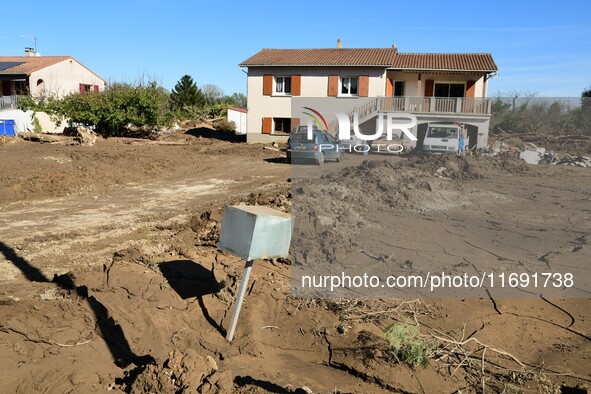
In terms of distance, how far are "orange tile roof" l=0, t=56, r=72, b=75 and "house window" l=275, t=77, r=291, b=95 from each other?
849 inches

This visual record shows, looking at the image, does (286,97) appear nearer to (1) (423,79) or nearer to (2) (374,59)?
(2) (374,59)

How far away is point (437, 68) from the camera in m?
35.2

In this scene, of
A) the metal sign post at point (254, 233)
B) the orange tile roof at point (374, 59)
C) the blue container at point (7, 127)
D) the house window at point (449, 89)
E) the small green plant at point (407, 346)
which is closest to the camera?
the metal sign post at point (254, 233)

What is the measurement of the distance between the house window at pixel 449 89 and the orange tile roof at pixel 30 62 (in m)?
32.7

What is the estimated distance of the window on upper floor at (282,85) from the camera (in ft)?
123

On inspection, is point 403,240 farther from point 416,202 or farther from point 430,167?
point 430,167

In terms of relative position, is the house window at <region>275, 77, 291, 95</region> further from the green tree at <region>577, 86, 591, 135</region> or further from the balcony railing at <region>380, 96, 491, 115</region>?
the green tree at <region>577, 86, 591, 135</region>

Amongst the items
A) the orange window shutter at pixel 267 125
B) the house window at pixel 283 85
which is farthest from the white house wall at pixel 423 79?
the orange window shutter at pixel 267 125

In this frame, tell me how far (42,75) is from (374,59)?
28802 mm

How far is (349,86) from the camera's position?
119 ft

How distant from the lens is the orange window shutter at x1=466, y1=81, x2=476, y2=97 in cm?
3612

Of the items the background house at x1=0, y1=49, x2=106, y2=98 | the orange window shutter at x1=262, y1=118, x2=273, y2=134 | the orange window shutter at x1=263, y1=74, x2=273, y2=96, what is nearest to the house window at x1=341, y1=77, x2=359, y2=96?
the orange window shutter at x1=263, y1=74, x2=273, y2=96

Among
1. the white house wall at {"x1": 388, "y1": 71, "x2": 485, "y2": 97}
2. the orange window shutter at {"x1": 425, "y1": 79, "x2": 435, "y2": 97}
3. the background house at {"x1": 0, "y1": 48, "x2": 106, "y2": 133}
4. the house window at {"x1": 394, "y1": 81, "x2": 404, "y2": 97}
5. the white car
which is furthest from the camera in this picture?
the background house at {"x1": 0, "y1": 48, "x2": 106, "y2": 133}

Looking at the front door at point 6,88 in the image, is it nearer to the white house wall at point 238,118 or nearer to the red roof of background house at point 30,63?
the red roof of background house at point 30,63
